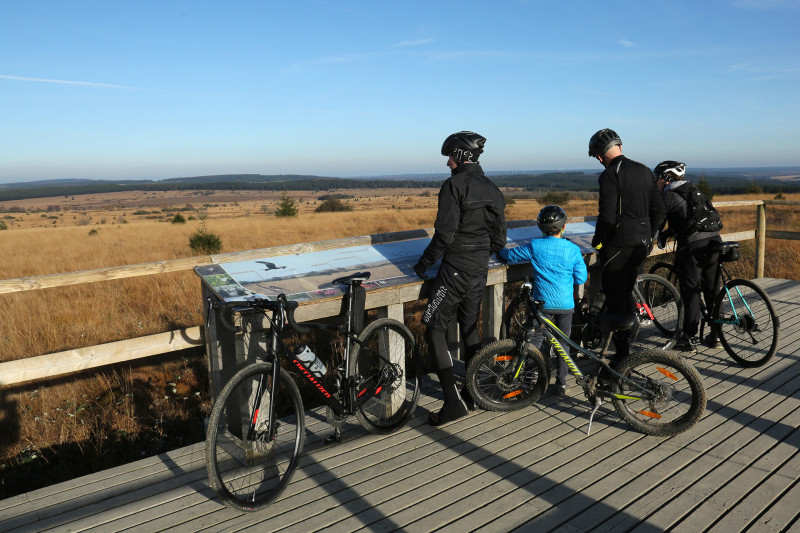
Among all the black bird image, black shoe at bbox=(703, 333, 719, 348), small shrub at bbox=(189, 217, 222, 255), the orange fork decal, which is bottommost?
small shrub at bbox=(189, 217, 222, 255)

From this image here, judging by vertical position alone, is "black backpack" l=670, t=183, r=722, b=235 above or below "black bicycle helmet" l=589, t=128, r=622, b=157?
below

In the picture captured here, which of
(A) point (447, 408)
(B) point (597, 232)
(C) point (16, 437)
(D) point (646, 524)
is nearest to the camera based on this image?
(D) point (646, 524)

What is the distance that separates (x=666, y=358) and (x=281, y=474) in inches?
98.7

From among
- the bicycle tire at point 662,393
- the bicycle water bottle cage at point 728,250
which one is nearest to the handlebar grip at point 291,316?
the bicycle tire at point 662,393

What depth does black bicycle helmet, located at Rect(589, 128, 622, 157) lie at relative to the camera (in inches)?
175

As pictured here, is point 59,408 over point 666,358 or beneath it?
beneath

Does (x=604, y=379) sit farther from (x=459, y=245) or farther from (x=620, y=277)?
(x=459, y=245)

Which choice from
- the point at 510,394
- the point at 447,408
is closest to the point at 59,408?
the point at 447,408

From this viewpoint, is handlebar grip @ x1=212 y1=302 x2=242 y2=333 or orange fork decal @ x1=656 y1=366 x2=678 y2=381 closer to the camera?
handlebar grip @ x1=212 y1=302 x2=242 y2=333

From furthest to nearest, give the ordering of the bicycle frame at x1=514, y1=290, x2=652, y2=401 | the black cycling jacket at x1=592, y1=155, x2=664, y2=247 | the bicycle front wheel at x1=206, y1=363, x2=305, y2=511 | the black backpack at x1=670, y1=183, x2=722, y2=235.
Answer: the black backpack at x1=670, y1=183, x2=722, y2=235, the black cycling jacket at x1=592, y1=155, x2=664, y2=247, the bicycle frame at x1=514, y1=290, x2=652, y2=401, the bicycle front wheel at x1=206, y1=363, x2=305, y2=511

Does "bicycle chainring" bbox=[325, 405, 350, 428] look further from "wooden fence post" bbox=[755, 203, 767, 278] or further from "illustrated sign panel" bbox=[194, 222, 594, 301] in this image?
"wooden fence post" bbox=[755, 203, 767, 278]

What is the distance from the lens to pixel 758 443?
365 centimetres

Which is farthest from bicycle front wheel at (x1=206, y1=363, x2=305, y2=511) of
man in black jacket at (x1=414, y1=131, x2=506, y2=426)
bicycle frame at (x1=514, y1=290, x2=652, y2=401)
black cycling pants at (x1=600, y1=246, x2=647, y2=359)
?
black cycling pants at (x1=600, y1=246, x2=647, y2=359)

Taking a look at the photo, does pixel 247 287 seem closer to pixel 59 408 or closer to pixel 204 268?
pixel 204 268
